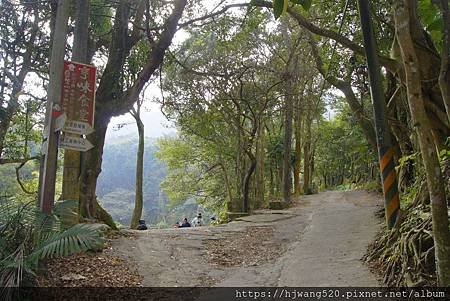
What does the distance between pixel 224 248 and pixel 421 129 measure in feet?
17.6

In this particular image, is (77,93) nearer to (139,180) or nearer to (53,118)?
(53,118)

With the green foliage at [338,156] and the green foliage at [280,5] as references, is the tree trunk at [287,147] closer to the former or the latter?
the green foliage at [338,156]

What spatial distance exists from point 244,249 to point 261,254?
629 millimetres

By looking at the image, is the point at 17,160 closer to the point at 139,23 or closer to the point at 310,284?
the point at 139,23

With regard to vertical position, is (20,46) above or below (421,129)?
above

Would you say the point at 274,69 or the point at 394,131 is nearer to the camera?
the point at 394,131

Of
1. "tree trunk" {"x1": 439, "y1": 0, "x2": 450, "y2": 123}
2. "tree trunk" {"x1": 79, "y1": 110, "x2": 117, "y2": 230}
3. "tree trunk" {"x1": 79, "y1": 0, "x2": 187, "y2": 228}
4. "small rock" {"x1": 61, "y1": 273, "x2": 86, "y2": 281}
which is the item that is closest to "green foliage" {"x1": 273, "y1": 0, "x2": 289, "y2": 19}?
"tree trunk" {"x1": 439, "y1": 0, "x2": 450, "y2": 123}

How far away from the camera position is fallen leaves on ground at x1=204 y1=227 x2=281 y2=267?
697 centimetres

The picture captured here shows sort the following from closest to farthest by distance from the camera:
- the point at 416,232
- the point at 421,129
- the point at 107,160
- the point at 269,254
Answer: the point at 421,129, the point at 416,232, the point at 269,254, the point at 107,160

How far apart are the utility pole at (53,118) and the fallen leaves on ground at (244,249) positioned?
322 centimetres

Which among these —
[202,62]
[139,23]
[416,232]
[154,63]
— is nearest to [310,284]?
[416,232]

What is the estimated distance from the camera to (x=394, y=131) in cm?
947

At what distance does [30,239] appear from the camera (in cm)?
476

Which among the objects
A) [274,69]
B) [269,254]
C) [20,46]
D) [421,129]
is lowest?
[269,254]
